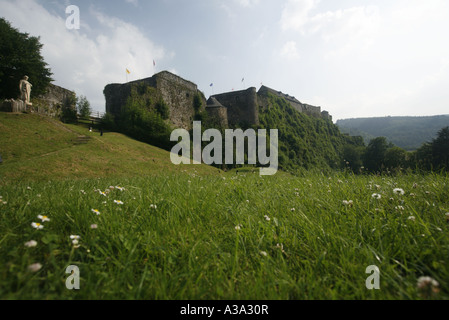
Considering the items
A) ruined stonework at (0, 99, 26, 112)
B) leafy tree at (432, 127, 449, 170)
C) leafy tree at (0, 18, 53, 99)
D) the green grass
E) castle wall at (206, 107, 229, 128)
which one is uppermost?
leafy tree at (0, 18, 53, 99)

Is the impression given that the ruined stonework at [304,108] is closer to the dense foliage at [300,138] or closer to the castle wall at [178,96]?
the dense foliage at [300,138]

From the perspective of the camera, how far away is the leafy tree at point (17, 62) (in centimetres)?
2583

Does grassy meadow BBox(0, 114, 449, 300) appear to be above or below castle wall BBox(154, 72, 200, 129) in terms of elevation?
below

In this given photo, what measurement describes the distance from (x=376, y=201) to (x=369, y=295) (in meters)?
1.74

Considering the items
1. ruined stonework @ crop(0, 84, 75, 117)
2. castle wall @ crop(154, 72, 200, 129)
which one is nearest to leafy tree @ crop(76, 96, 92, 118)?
ruined stonework @ crop(0, 84, 75, 117)

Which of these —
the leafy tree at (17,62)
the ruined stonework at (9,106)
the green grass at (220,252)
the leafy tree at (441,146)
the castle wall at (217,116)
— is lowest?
the green grass at (220,252)

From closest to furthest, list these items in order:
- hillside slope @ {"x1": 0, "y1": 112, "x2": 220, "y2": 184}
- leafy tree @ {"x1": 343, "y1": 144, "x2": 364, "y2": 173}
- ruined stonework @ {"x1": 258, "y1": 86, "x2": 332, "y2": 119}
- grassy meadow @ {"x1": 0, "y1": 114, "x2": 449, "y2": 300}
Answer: grassy meadow @ {"x1": 0, "y1": 114, "x2": 449, "y2": 300} → hillside slope @ {"x1": 0, "y1": 112, "x2": 220, "y2": 184} → leafy tree @ {"x1": 343, "y1": 144, "x2": 364, "y2": 173} → ruined stonework @ {"x1": 258, "y1": 86, "x2": 332, "y2": 119}

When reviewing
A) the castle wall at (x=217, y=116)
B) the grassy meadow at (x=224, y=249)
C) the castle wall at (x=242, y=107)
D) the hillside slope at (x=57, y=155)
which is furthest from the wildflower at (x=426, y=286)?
the castle wall at (x=242, y=107)

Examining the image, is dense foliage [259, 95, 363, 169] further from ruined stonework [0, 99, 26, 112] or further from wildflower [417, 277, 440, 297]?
ruined stonework [0, 99, 26, 112]

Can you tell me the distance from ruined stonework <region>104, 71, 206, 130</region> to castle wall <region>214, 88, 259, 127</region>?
8.92 metres

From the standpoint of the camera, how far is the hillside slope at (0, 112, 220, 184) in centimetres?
1282

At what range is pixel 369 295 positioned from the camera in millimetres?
1273

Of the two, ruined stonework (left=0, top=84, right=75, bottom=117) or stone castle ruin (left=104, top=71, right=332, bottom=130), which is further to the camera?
stone castle ruin (left=104, top=71, right=332, bottom=130)
